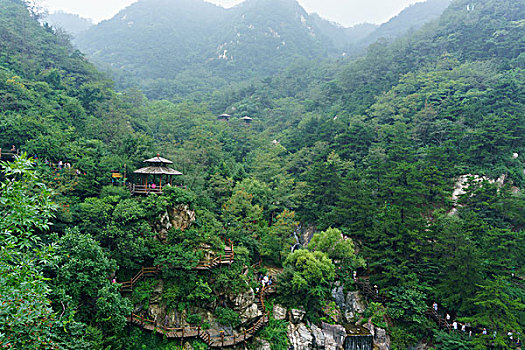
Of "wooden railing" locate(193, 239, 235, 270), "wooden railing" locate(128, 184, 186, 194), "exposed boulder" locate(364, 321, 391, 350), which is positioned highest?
"wooden railing" locate(128, 184, 186, 194)

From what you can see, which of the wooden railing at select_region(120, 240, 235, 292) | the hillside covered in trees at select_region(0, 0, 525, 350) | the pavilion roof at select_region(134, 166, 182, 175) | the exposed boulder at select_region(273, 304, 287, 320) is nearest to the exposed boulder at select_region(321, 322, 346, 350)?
the hillside covered in trees at select_region(0, 0, 525, 350)

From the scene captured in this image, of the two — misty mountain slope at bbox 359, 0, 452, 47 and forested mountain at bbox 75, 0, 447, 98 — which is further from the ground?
misty mountain slope at bbox 359, 0, 452, 47

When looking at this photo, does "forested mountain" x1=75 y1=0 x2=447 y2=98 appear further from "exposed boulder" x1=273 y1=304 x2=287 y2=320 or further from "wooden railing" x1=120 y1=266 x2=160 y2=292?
"exposed boulder" x1=273 y1=304 x2=287 y2=320

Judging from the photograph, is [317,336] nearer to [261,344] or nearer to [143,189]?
[261,344]

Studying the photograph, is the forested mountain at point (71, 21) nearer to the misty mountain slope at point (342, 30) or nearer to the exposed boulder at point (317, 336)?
the misty mountain slope at point (342, 30)

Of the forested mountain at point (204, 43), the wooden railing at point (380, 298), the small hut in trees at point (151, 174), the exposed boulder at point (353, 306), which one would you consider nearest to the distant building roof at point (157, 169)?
the small hut in trees at point (151, 174)

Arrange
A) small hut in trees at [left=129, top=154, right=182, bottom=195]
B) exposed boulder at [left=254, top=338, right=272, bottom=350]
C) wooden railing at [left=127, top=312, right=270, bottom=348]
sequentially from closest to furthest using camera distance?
wooden railing at [left=127, top=312, right=270, bottom=348] < exposed boulder at [left=254, top=338, right=272, bottom=350] < small hut in trees at [left=129, top=154, right=182, bottom=195]

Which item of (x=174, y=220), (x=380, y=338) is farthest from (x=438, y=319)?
(x=174, y=220)

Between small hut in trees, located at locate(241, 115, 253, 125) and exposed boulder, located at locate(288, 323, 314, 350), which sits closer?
exposed boulder, located at locate(288, 323, 314, 350)
